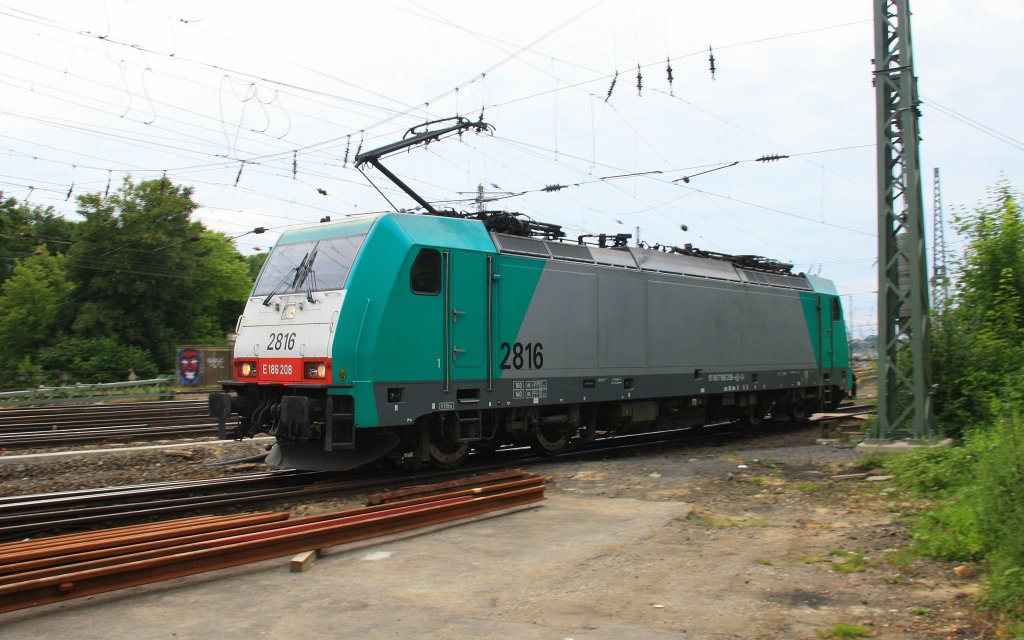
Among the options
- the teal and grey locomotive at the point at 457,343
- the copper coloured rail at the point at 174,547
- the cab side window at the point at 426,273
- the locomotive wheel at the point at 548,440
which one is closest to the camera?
the copper coloured rail at the point at 174,547

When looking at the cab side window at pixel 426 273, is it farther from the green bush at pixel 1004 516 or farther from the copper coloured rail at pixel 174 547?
the green bush at pixel 1004 516

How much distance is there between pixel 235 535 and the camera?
695cm

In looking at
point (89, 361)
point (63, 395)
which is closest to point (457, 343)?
point (63, 395)

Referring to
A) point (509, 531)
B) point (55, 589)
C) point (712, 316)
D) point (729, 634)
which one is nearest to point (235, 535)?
point (55, 589)

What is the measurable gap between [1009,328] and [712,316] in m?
5.14

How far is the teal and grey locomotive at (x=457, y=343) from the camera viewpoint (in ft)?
33.4

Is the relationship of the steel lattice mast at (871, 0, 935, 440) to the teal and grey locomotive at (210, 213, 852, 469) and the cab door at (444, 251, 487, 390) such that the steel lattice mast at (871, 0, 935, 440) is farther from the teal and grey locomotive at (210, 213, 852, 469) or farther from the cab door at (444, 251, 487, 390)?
the cab door at (444, 251, 487, 390)

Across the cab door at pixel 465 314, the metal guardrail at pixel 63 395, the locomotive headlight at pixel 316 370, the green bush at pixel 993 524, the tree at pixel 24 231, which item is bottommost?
the green bush at pixel 993 524

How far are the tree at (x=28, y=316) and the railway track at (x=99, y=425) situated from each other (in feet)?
78.4

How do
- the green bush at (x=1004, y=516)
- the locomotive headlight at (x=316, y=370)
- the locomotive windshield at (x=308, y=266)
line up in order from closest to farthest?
the green bush at (x=1004, y=516), the locomotive headlight at (x=316, y=370), the locomotive windshield at (x=308, y=266)

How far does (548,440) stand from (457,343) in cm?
307

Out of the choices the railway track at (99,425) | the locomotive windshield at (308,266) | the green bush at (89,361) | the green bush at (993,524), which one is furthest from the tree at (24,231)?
the green bush at (993,524)

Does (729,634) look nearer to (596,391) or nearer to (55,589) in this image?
(55,589)

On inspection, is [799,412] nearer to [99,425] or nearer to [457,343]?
[457,343]
